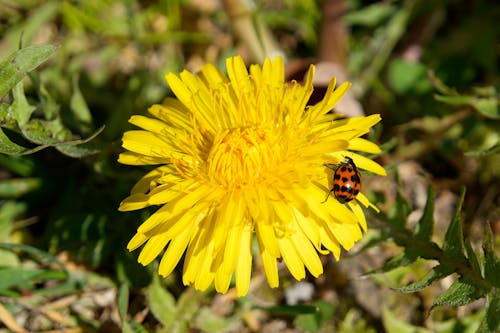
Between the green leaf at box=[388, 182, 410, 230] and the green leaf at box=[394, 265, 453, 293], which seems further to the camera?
the green leaf at box=[388, 182, 410, 230]

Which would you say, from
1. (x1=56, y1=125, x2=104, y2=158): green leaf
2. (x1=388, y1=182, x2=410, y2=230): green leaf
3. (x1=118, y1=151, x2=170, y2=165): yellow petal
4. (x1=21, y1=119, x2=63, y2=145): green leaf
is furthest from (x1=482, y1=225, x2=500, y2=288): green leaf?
(x1=21, y1=119, x2=63, y2=145): green leaf

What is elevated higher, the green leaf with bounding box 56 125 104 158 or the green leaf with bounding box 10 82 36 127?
the green leaf with bounding box 10 82 36 127

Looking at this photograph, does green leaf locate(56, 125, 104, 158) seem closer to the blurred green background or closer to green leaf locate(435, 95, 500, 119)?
the blurred green background

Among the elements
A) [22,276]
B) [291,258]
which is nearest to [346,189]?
[291,258]

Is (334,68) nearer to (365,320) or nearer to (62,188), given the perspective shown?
(365,320)

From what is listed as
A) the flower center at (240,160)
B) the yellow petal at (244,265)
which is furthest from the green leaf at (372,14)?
the yellow petal at (244,265)

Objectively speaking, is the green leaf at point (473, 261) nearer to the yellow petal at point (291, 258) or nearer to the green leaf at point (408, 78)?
the yellow petal at point (291, 258)
